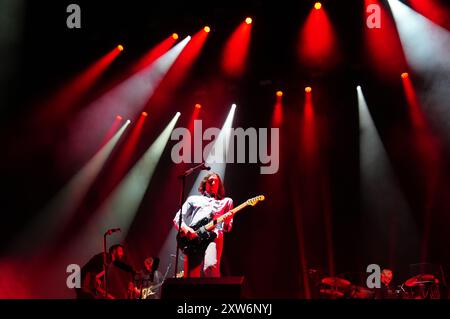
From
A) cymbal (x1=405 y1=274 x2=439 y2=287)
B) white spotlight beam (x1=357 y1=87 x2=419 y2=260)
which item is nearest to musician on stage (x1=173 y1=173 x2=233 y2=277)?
cymbal (x1=405 y1=274 x2=439 y2=287)

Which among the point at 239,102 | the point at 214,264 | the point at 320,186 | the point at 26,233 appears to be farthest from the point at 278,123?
the point at 26,233

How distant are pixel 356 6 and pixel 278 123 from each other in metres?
2.34

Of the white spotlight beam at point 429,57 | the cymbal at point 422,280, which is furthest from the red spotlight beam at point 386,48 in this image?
the cymbal at point 422,280

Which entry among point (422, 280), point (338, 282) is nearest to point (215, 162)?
point (338, 282)

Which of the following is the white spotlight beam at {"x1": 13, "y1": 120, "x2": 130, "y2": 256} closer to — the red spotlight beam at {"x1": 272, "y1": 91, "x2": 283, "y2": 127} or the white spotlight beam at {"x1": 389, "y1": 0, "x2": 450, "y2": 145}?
the red spotlight beam at {"x1": 272, "y1": 91, "x2": 283, "y2": 127}

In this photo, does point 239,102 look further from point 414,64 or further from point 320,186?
point 414,64

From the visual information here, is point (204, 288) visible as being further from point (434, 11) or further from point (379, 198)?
point (434, 11)

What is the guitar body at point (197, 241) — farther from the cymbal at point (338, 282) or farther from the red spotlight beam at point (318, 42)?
the red spotlight beam at point (318, 42)

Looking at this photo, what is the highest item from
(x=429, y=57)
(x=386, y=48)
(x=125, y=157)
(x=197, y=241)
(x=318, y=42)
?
(x=318, y=42)

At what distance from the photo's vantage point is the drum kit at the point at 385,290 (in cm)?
551

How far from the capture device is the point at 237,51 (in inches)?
326
